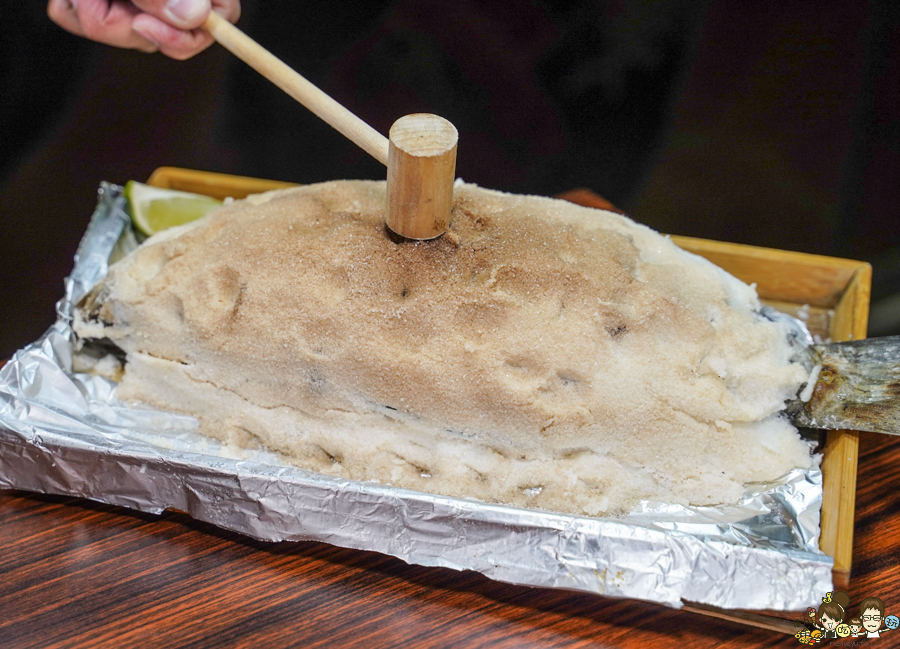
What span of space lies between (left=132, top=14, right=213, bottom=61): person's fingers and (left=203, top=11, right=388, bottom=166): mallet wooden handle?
0.10 meters

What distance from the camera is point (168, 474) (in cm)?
154

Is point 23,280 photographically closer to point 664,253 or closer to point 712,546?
point 664,253

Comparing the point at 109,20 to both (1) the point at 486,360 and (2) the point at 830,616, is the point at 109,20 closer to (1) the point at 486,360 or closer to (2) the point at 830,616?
(1) the point at 486,360

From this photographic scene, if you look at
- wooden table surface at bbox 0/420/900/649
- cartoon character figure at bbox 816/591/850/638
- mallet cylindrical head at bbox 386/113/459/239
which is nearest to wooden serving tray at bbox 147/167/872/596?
wooden table surface at bbox 0/420/900/649

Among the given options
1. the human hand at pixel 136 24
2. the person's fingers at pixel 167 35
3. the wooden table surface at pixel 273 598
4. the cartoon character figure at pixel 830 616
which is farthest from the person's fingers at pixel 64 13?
the cartoon character figure at pixel 830 616

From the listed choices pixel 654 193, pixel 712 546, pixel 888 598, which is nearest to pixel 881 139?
pixel 654 193

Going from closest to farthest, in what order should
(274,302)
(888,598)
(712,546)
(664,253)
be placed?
(712,546)
(888,598)
(274,302)
(664,253)

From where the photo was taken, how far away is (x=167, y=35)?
179 centimetres

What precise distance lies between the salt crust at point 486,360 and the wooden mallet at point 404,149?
11 centimetres

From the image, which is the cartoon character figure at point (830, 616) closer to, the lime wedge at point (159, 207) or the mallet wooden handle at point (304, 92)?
the mallet wooden handle at point (304, 92)

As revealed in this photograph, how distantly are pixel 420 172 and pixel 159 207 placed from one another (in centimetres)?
120

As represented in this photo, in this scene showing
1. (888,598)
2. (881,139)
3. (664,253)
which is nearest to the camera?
(888,598)

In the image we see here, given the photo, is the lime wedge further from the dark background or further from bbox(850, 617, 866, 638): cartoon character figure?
bbox(850, 617, 866, 638): cartoon character figure

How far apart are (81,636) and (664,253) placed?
1.57 metres
